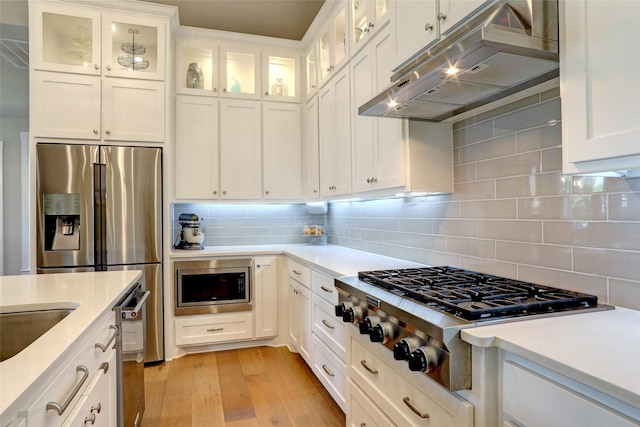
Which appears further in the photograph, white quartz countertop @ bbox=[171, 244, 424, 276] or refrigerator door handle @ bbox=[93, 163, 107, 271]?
refrigerator door handle @ bbox=[93, 163, 107, 271]

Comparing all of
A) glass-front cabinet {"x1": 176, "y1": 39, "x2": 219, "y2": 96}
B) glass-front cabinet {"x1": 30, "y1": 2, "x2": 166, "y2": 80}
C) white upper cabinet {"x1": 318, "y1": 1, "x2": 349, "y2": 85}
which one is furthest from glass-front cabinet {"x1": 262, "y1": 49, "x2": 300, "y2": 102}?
glass-front cabinet {"x1": 30, "y1": 2, "x2": 166, "y2": 80}

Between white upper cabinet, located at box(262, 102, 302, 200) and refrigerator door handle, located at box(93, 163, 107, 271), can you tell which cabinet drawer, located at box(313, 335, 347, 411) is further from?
refrigerator door handle, located at box(93, 163, 107, 271)

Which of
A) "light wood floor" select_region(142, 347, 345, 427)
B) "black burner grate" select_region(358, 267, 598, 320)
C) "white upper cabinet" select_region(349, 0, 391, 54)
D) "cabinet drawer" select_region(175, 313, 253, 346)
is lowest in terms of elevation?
"light wood floor" select_region(142, 347, 345, 427)

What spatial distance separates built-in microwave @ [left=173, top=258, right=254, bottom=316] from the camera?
3154 mm

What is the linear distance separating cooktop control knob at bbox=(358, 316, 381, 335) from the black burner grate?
14 centimetres

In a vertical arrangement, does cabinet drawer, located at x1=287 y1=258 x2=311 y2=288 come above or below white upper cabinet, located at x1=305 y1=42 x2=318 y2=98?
below

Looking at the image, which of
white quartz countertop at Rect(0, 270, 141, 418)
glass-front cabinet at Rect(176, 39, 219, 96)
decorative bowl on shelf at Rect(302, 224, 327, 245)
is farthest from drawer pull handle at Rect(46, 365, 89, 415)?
glass-front cabinet at Rect(176, 39, 219, 96)

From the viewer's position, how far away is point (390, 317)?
138 cm

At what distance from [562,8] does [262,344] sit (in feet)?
10.5

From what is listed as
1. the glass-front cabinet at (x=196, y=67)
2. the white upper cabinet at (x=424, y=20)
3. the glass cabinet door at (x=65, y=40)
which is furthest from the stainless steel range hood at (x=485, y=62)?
the glass cabinet door at (x=65, y=40)

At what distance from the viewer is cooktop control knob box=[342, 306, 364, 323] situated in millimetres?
1616

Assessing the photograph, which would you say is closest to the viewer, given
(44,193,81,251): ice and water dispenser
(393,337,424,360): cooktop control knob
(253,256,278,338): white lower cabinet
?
(393,337,424,360): cooktop control knob

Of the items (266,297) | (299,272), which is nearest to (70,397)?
(299,272)

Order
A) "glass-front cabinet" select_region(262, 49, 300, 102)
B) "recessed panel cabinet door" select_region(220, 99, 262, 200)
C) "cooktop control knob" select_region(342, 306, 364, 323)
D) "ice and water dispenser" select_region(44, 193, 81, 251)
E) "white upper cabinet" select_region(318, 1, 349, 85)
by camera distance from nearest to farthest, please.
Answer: "cooktop control knob" select_region(342, 306, 364, 323)
"white upper cabinet" select_region(318, 1, 349, 85)
"ice and water dispenser" select_region(44, 193, 81, 251)
"recessed panel cabinet door" select_region(220, 99, 262, 200)
"glass-front cabinet" select_region(262, 49, 300, 102)
